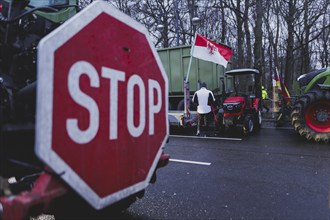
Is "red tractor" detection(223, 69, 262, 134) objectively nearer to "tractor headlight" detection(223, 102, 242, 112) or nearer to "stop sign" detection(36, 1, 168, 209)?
"tractor headlight" detection(223, 102, 242, 112)

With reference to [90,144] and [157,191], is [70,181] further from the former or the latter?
[157,191]

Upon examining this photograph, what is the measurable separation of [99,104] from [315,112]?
8.22 metres

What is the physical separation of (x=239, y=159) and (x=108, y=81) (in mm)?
5130

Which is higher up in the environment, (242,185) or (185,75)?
Answer: (185,75)

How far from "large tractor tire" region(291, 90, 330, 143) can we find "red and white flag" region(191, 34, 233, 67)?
129 inches

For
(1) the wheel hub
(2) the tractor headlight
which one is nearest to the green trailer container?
(2) the tractor headlight

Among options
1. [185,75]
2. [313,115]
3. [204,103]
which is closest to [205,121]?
[204,103]

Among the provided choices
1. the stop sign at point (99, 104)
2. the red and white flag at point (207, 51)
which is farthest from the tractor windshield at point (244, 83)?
the stop sign at point (99, 104)

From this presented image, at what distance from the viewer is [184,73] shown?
12.3m

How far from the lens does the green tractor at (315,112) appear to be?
8.09 m

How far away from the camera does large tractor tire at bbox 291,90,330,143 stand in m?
8.10

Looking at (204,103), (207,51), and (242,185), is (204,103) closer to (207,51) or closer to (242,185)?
(207,51)

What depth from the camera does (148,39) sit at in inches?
77.2

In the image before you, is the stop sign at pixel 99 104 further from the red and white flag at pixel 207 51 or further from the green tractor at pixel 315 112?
the red and white flag at pixel 207 51
